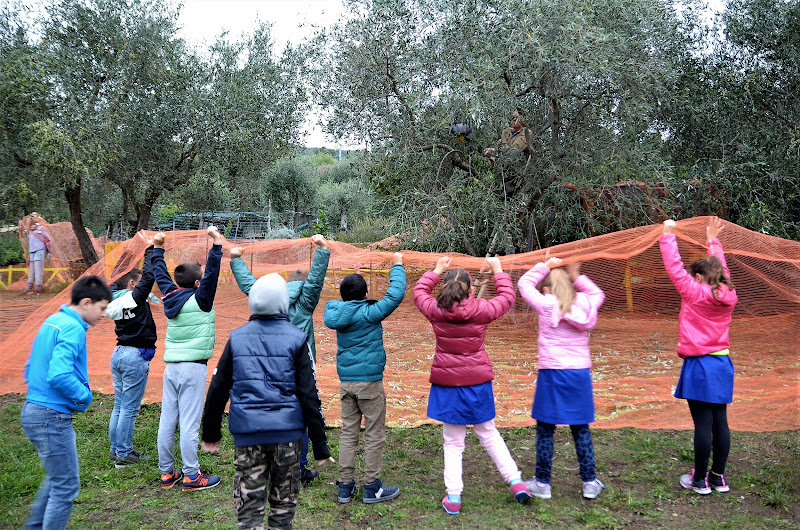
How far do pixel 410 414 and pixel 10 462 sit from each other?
335 centimetres

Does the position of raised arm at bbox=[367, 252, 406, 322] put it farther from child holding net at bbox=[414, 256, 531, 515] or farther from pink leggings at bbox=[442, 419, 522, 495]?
pink leggings at bbox=[442, 419, 522, 495]


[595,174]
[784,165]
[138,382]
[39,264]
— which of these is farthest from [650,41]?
[39,264]

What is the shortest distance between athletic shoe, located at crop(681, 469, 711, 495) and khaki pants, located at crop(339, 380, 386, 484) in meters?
2.12

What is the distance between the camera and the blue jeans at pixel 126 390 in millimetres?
4449

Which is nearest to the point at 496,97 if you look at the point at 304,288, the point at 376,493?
the point at 304,288

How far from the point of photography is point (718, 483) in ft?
12.7

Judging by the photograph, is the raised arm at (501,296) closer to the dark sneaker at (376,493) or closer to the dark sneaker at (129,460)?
the dark sneaker at (376,493)

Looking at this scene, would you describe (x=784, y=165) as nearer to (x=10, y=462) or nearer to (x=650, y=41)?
(x=650, y=41)

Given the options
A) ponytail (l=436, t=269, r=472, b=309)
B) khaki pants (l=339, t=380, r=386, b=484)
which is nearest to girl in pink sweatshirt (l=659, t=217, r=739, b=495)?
ponytail (l=436, t=269, r=472, b=309)

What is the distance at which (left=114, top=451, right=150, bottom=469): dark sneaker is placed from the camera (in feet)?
14.9

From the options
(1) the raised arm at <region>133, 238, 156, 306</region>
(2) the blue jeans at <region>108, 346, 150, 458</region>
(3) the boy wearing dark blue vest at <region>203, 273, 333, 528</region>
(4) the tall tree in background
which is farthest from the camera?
(4) the tall tree in background

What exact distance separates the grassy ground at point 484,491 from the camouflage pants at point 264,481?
0.78m

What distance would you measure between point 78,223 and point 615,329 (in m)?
12.4

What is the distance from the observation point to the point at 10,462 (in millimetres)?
4547
